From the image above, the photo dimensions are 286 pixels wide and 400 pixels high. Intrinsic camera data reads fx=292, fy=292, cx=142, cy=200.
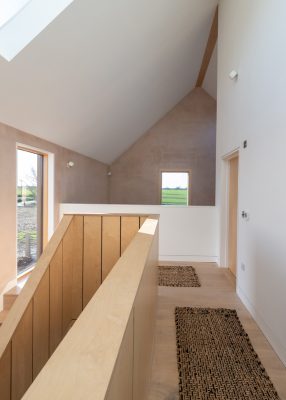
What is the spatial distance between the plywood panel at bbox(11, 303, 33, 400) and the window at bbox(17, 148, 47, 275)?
2.16 m

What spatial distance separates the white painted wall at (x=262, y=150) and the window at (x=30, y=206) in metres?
2.95

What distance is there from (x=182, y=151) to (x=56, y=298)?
262 inches

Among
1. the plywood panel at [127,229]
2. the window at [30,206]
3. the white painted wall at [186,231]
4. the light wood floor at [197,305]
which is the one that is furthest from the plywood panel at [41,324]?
the white painted wall at [186,231]

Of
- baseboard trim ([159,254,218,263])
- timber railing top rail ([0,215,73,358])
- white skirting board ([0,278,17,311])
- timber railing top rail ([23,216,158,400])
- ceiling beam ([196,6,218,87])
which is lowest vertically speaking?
white skirting board ([0,278,17,311])

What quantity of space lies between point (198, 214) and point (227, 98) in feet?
6.02

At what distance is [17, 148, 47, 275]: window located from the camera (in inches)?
163

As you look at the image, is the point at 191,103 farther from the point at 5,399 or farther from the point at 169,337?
the point at 5,399

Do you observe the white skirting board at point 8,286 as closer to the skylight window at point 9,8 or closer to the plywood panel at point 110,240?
the plywood panel at point 110,240

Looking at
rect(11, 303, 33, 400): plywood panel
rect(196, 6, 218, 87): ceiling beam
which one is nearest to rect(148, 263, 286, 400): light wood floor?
rect(11, 303, 33, 400): plywood panel

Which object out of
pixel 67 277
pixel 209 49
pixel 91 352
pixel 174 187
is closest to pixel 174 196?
pixel 174 187

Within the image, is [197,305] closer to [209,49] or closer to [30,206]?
[30,206]

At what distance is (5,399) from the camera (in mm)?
2004

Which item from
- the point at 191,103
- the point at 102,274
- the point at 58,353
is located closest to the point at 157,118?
the point at 191,103

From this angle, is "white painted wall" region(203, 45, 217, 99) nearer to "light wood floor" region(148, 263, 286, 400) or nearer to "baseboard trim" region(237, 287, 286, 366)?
"light wood floor" region(148, 263, 286, 400)
